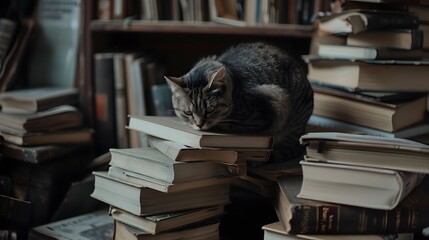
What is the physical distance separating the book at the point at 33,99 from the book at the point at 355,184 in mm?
716

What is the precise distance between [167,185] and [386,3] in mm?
619

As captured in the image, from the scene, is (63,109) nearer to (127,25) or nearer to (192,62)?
(127,25)

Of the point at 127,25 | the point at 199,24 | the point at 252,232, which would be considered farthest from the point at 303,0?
the point at 252,232

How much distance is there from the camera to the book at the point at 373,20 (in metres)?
1.16

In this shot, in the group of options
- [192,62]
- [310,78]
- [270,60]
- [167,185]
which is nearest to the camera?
[167,185]

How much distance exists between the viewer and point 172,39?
67.8 inches

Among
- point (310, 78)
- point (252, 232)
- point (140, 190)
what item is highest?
point (310, 78)

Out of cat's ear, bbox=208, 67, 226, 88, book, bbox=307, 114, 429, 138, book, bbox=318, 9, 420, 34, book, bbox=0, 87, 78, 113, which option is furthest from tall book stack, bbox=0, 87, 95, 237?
book, bbox=318, 9, 420, 34

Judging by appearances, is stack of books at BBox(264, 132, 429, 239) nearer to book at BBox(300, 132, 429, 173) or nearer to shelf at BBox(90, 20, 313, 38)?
book at BBox(300, 132, 429, 173)

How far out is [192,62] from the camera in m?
1.72

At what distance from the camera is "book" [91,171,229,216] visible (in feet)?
3.36

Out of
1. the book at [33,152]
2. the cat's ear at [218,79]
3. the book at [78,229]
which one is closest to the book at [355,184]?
the cat's ear at [218,79]

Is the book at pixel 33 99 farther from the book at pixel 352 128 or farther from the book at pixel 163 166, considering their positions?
the book at pixel 352 128

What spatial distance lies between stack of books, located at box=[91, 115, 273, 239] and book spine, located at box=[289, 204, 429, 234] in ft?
0.56
